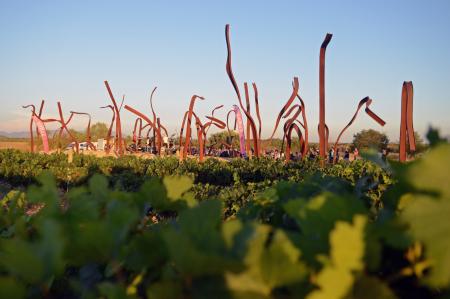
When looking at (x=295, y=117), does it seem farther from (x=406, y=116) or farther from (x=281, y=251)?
(x=281, y=251)

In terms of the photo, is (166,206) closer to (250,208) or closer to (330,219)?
(250,208)

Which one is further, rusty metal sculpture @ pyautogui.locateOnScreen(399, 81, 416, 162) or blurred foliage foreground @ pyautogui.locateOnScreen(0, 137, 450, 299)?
rusty metal sculpture @ pyautogui.locateOnScreen(399, 81, 416, 162)

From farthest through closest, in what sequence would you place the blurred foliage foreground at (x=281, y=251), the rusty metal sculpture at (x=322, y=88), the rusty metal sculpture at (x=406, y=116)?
the rusty metal sculpture at (x=322, y=88)
the rusty metal sculpture at (x=406, y=116)
the blurred foliage foreground at (x=281, y=251)

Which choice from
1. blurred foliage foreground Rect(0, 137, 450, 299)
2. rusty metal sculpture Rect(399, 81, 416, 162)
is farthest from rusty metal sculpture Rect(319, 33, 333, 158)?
blurred foliage foreground Rect(0, 137, 450, 299)

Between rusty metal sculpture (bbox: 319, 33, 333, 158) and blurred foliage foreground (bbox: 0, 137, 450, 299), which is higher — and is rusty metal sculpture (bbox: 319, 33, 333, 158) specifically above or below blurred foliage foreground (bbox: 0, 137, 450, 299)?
above

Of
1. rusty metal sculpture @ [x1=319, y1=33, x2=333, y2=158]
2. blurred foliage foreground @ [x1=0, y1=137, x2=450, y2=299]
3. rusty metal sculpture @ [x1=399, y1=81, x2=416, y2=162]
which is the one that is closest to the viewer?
blurred foliage foreground @ [x1=0, y1=137, x2=450, y2=299]

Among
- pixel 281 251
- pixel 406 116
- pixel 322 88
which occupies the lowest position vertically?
pixel 281 251

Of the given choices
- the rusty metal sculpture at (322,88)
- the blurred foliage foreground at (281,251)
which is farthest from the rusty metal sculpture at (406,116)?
the blurred foliage foreground at (281,251)

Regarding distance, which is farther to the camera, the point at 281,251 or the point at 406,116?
the point at 406,116

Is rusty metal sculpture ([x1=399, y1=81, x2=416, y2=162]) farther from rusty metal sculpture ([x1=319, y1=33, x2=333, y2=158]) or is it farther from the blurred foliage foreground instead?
the blurred foliage foreground

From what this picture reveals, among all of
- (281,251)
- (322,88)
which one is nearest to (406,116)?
(322,88)

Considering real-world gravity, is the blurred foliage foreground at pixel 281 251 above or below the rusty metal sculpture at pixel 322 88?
below

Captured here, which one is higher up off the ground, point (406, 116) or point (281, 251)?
point (406, 116)

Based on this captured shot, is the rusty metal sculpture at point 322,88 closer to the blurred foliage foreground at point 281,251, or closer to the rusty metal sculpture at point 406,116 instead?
the rusty metal sculpture at point 406,116
